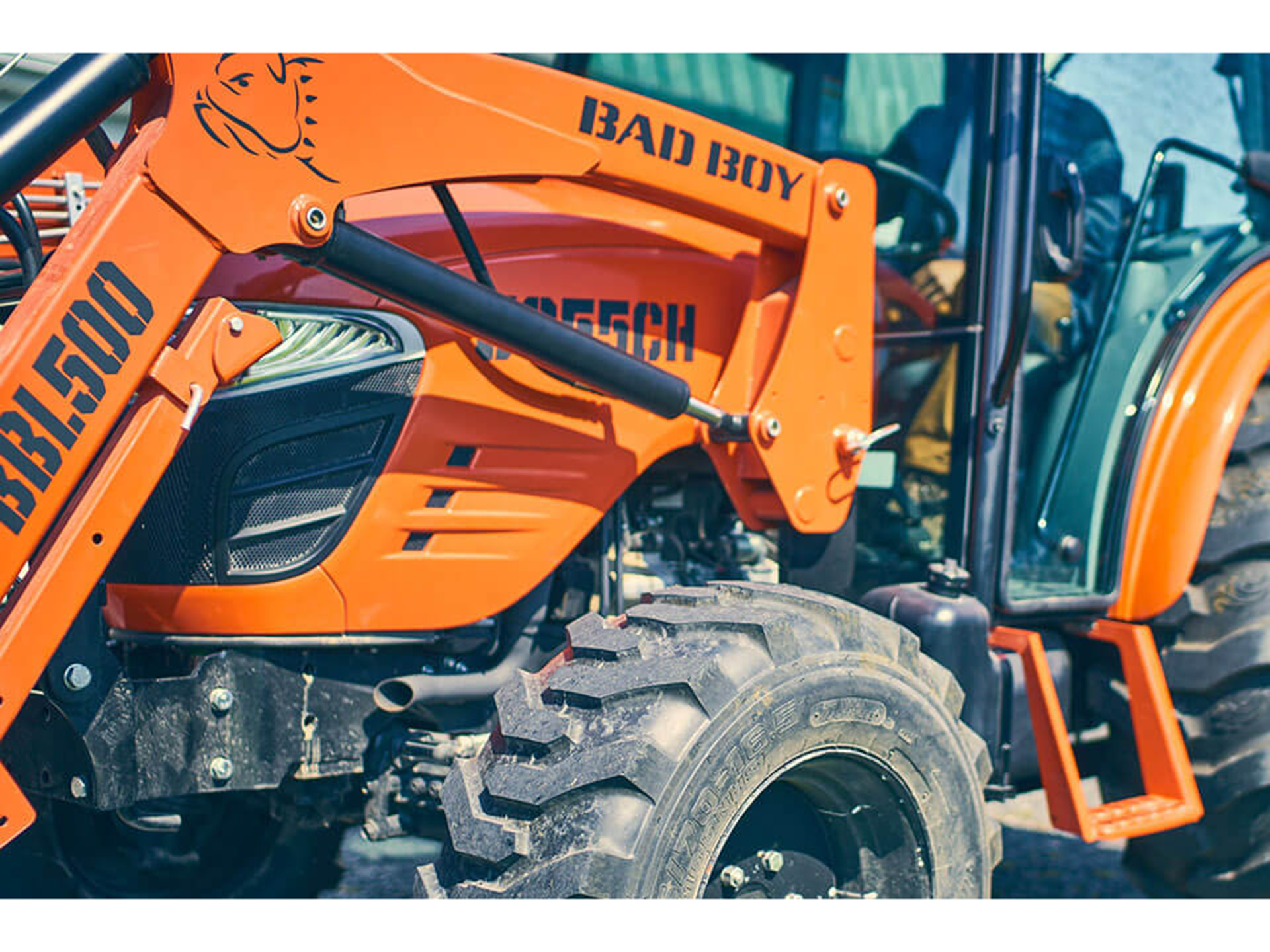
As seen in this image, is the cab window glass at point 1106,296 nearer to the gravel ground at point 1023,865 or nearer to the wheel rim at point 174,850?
the gravel ground at point 1023,865

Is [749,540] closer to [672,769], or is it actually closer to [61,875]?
[672,769]

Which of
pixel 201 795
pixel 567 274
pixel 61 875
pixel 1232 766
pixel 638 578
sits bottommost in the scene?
pixel 61 875

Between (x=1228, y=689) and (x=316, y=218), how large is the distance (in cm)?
218

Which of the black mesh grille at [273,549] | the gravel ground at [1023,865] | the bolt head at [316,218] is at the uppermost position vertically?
the bolt head at [316,218]

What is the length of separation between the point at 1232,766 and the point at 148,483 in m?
2.28

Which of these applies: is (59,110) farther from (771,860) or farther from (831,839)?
(831,839)

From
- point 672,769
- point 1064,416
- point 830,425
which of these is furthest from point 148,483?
point 1064,416

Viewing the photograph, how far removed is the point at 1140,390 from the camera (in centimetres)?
254

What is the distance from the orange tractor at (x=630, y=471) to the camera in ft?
5.04

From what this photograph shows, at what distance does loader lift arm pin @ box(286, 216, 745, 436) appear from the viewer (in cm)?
162

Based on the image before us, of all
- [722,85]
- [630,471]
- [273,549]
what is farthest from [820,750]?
[722,85]

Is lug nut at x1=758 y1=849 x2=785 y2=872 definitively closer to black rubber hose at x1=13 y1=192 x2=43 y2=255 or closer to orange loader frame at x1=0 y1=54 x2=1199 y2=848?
orange loader frame at x1=0 y1=54 x2=1199 y2=848

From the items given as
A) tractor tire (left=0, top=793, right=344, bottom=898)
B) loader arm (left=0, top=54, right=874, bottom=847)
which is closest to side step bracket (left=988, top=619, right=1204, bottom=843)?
loader arm (left=0, top=54, right=874, bottom=847)

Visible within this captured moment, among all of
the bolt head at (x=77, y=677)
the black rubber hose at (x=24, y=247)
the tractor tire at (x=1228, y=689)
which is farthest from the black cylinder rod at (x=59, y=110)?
the tractor tire at (x=1228, y=689)
